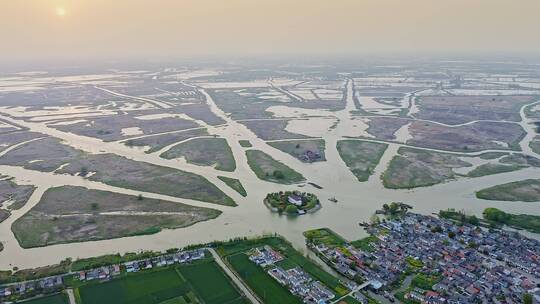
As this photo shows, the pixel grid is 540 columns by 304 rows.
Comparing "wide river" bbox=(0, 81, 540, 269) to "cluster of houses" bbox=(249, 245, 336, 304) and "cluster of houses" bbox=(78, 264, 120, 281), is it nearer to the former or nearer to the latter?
"cluster of houses" bbox=(78, 264, 120, 281)

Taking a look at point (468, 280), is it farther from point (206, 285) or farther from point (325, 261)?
point (206, 285)

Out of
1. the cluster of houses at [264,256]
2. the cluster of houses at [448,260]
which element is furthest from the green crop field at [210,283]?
the cluster of houses at [448,260]

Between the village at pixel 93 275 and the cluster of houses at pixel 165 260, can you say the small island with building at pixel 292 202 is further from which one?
the cluster of houses at pixel 165 260

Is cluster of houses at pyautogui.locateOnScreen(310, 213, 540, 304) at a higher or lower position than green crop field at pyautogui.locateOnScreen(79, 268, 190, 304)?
lower

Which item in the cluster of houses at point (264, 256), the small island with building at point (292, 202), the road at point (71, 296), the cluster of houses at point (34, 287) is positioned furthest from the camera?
the small island with building at point (292, 202)

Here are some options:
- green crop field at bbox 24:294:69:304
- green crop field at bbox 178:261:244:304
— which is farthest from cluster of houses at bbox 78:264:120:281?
green crop field at bbox 178:261:244:304
